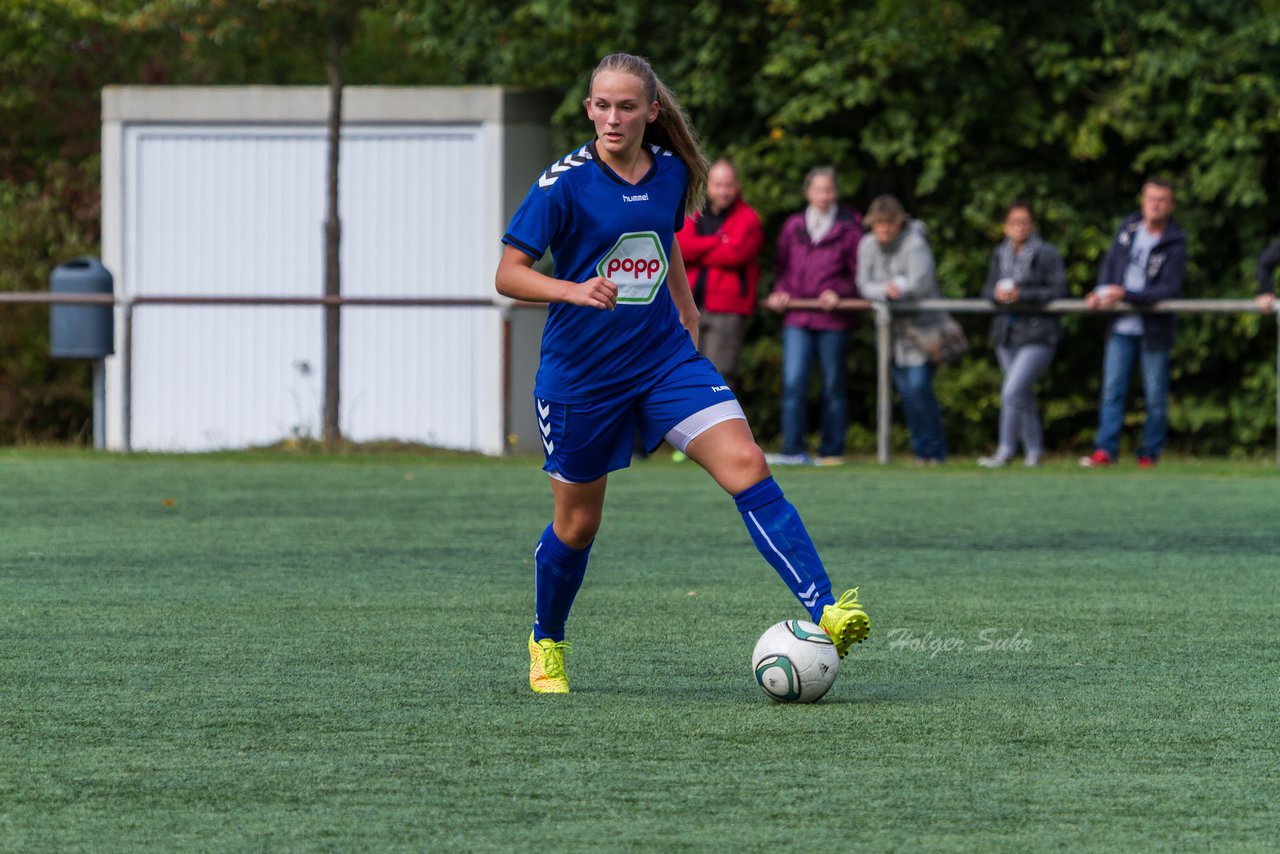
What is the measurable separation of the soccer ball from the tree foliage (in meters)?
11.5

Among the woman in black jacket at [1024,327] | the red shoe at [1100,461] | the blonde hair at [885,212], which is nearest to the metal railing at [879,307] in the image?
the woman in black jacket at [1024,327]

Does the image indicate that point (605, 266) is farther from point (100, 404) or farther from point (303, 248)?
point (303, 248)

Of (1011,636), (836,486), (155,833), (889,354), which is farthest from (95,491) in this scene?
(155,833)

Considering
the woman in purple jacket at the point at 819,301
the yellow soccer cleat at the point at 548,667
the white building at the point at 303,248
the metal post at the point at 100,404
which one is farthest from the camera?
the white building at the point at 303,248

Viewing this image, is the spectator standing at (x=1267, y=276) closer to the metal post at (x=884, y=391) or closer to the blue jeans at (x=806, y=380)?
the metal post at (x=884, y=391)

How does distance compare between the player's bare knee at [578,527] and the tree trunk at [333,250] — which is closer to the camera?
the player's bare knee at [578,527]

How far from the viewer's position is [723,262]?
1505cm

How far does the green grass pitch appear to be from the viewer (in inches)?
170

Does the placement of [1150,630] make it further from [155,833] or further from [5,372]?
[5,372]

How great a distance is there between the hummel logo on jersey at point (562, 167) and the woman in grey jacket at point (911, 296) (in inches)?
365

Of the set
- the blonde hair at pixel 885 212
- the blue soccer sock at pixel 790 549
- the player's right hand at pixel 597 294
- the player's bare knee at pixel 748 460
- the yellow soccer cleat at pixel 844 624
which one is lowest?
the yellow soccer cleat at pixel 844 624

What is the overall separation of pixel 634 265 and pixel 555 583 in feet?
2.94

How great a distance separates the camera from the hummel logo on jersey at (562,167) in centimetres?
583

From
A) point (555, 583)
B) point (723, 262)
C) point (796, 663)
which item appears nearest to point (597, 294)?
point (555, 583)
